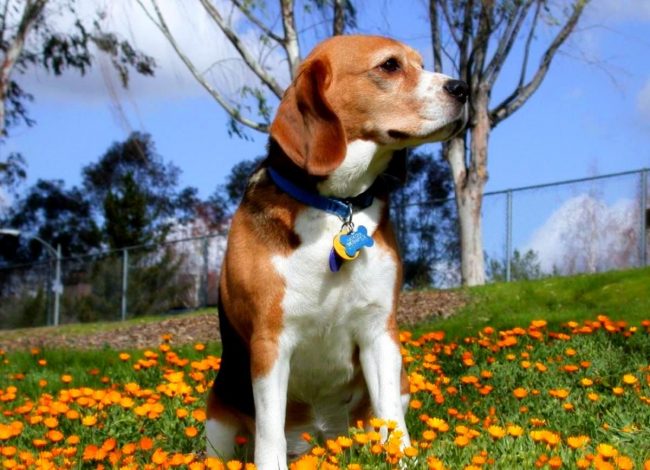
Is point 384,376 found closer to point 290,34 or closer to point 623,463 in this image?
point 623,463

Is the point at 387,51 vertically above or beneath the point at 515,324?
above

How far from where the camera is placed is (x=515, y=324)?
976 cm

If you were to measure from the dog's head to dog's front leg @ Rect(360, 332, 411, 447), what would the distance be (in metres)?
0.68

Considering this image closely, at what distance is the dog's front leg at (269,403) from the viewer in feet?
12.8

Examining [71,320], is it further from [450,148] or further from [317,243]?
[317,243]

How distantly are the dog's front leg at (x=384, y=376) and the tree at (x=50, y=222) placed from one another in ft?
144

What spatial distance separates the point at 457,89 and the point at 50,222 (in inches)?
1862

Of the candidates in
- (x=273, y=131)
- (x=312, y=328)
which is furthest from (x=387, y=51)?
(x=312, y=328)

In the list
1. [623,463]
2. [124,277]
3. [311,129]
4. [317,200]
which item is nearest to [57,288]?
[124,277]

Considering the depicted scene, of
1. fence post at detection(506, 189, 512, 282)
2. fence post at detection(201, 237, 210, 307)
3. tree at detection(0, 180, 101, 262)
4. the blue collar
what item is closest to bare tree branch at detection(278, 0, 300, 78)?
fence post at detection(506, 189, 512, 282)

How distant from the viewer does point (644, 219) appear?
57.6ft

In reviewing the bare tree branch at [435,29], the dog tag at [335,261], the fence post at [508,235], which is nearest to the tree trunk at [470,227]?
the fence post at [508,235]

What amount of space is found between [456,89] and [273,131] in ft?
2.71

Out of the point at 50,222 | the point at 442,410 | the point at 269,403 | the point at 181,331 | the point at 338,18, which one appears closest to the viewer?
the point at 269,403
